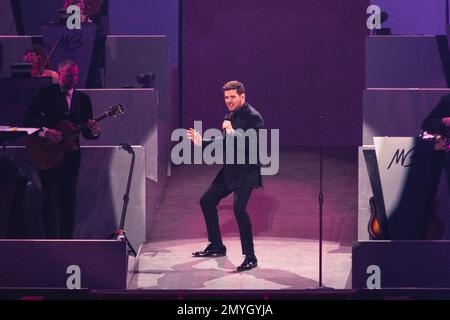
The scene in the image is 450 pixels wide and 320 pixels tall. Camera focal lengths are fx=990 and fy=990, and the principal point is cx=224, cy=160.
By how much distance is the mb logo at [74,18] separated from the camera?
387 inches

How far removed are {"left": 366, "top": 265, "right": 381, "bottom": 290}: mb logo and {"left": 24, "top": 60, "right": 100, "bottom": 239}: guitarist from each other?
253 cm

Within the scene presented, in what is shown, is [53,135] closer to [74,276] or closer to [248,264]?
[74,276]

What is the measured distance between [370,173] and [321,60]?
524cm

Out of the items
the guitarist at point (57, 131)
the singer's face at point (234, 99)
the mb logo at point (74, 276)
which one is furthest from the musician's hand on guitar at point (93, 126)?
the mb logo at point (74, 276)

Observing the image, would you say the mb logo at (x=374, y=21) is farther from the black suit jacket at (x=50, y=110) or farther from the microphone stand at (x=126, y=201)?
the black suit jacket at (x=50, y=110)

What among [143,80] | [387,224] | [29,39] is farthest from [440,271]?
[29,39]

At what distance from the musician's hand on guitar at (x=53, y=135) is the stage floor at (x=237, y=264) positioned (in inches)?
47.6

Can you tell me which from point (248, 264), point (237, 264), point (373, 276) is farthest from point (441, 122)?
point (237, 264)

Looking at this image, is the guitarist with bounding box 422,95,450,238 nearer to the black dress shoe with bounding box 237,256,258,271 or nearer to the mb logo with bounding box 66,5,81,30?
the black dress shoe with bounding box 237,256,258,271

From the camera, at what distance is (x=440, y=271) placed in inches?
259

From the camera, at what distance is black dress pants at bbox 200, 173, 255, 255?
8039 mm
